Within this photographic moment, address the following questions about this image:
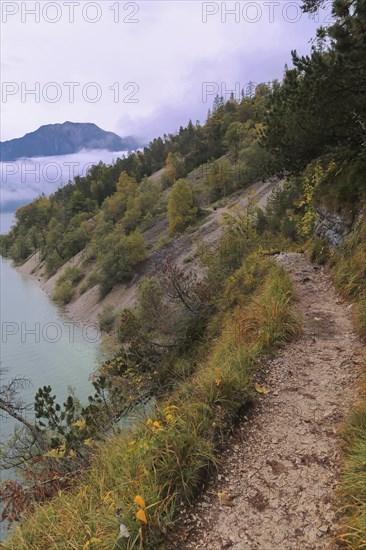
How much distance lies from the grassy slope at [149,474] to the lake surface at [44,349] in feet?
41.5

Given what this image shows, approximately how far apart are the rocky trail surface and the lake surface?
13685 mm

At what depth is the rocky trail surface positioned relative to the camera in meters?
3.28

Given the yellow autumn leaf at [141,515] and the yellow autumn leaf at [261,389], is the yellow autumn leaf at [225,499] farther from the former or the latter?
the yellow autumn leaf at [261,389]

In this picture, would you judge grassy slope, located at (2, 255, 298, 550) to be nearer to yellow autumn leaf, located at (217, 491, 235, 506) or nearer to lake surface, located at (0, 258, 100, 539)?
yellow autumn leaf, located at (217, 491, 235, 506)

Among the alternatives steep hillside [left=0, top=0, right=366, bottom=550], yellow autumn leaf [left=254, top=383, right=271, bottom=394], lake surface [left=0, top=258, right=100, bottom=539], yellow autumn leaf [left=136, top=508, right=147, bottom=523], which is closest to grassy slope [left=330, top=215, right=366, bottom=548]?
steep hillside [left=0, top=0, right=366, bottom=550]

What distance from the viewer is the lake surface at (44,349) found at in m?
24.4

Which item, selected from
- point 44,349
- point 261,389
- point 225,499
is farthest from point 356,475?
point 44,349

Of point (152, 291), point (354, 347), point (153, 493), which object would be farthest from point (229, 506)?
point (152, 291)

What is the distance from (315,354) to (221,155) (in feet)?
268

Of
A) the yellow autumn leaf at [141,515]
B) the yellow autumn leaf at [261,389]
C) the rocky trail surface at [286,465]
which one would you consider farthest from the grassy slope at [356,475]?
the yellow autumn leaf at [141,515]

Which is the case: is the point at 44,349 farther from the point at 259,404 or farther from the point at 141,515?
the point at 141,515

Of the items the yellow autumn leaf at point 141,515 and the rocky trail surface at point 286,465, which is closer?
Result: the yellow autumn leaf at point 141,515

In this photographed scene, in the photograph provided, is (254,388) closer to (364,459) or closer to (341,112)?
(364,459)

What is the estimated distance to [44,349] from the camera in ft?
110
